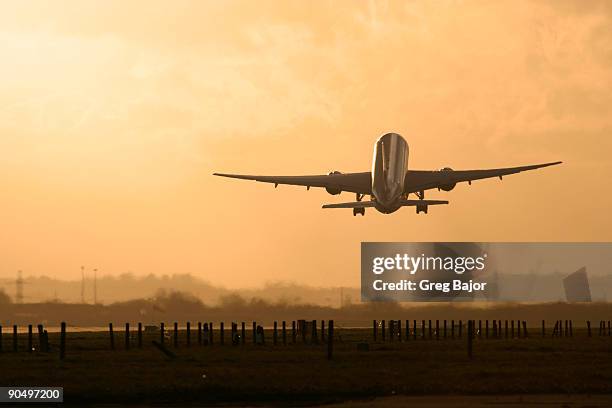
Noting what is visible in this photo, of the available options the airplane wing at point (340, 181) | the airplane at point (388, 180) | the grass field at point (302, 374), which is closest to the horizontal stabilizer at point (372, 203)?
the airplane at point (388, 180)

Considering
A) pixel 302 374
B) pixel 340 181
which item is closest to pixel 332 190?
pixel 340 181

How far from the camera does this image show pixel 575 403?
39.2 m

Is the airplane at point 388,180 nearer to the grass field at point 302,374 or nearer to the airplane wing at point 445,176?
the airplane wing at point 445,176

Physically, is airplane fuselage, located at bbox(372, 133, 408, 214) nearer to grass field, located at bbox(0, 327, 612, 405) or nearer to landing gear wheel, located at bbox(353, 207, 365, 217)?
landing gear wheel, located at bbox(353, 207, 365, 217)

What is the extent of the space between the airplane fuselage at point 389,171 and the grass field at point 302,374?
1272 inches

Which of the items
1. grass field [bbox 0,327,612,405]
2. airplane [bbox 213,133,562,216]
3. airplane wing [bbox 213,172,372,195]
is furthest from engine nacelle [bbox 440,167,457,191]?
grass field [bbox 0,327,612,405]

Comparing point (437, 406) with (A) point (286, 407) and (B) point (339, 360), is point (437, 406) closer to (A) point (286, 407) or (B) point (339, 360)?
(A) point (286, 407)

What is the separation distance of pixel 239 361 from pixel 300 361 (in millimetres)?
3175

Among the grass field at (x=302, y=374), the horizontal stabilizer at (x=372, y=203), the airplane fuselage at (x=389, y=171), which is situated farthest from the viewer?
the airplane fuselage at (x=389, y=171)

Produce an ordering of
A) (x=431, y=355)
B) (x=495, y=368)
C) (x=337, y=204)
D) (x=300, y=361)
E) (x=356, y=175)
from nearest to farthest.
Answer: (x=495, y=368) < (x=300, y=361) < (x=431, y=355) < (x=337, y=204) < (x=356, y=175)

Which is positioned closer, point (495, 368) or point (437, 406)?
point (437, 406)

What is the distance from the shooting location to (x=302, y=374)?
52.2 meters

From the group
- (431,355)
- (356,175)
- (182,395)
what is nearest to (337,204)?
(356,175)

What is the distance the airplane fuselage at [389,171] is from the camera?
346 feet
